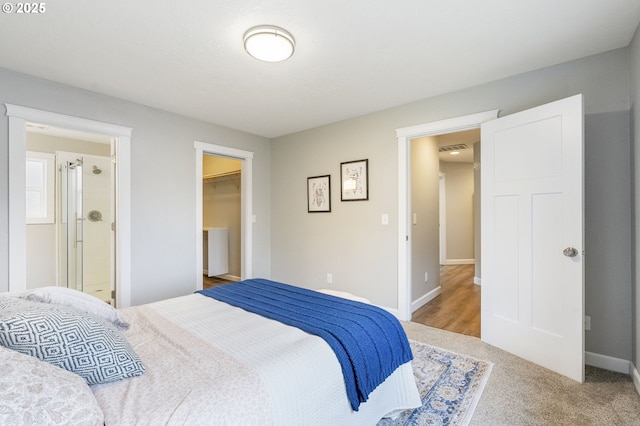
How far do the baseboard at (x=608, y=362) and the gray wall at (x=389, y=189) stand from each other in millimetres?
47

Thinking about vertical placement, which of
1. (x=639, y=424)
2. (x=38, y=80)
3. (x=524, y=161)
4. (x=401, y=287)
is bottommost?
(x=639, y=424)

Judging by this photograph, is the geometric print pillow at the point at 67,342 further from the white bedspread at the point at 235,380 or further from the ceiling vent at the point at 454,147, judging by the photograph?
the ceiling vent at the point at 454,147

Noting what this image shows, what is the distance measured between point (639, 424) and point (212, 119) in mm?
4389

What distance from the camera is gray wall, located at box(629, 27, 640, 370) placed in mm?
1924

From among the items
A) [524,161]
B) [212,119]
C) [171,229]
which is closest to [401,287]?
[524,161]

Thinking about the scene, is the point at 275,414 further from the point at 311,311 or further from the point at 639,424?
the point at 639,424

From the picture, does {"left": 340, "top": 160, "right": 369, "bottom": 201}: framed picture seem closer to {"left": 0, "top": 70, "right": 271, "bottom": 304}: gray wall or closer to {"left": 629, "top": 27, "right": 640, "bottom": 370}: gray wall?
{"left": 0, "top": 70, "right": 271, "bottom": 304}: gray wall

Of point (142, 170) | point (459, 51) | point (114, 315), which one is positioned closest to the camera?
point (114, 315)

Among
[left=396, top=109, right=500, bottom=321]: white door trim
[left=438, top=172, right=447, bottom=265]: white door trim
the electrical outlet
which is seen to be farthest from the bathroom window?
[left=438, top=172, right=447, bottom=265]: white door trim

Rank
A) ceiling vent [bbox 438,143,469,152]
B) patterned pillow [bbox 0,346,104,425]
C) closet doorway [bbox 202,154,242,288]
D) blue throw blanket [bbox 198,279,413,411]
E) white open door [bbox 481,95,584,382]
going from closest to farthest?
patterned pillow [bbox 0,346,104,425] → blue throw blanket [bbox 198,279,413,411] → white open door [bbox 481,95,584,382] → ceiling vent [bbox 438,143,469,152] → closet doorway [bbox 202,154,242,288]

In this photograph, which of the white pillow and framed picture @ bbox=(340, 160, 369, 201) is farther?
framed picture @ bbox=(340, 160, 369, 201)

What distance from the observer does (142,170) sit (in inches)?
123

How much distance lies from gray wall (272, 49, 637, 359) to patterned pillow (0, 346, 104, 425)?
9.50 ft

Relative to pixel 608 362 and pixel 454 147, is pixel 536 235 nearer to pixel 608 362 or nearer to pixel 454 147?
pixel 608 362
